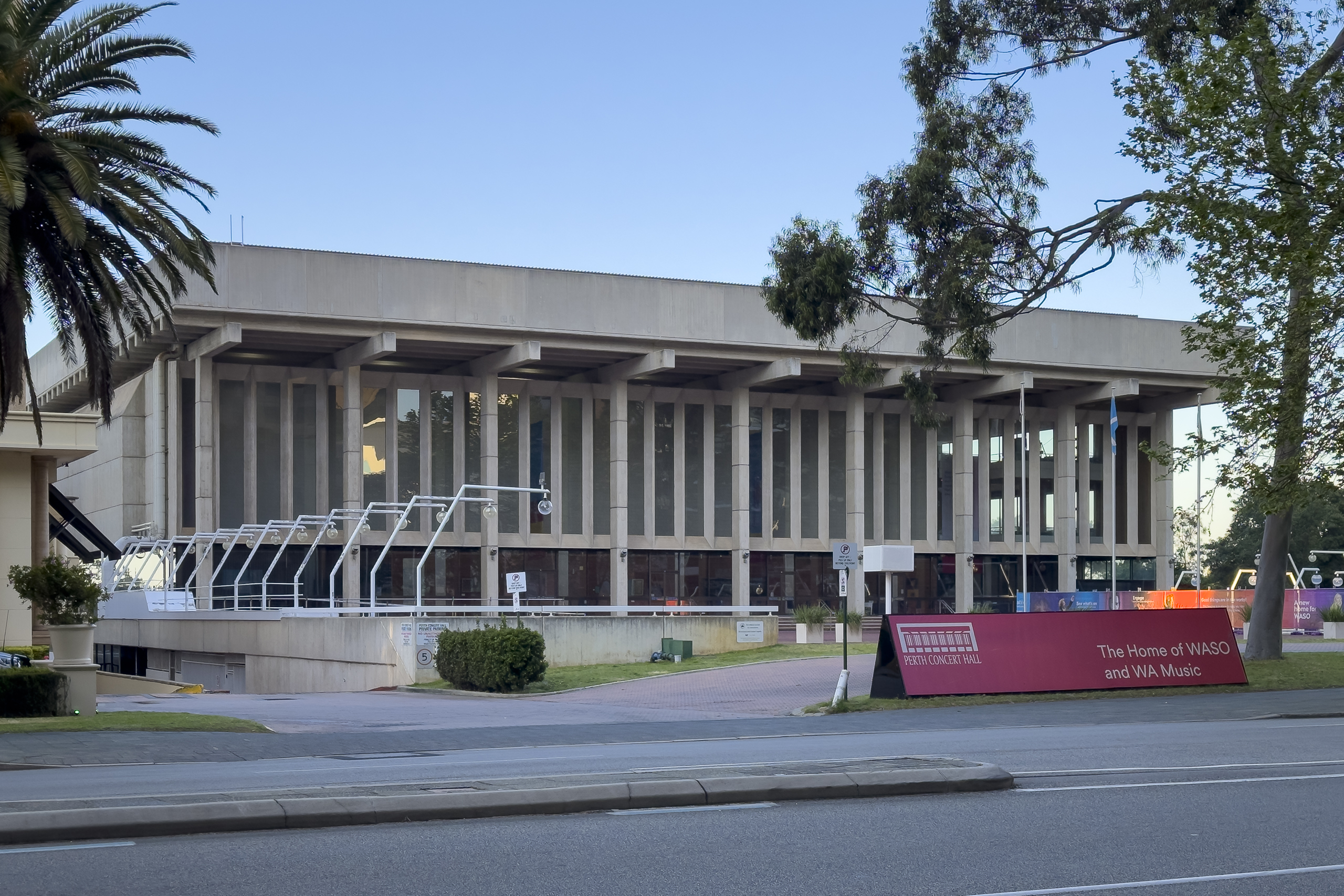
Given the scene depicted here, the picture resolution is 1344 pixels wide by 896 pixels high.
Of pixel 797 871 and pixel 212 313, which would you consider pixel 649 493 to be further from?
pixel 797 871

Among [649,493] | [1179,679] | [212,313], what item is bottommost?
[1179,679]

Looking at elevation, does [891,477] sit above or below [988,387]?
below

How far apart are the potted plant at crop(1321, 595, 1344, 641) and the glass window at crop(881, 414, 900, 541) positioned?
22.0 metres

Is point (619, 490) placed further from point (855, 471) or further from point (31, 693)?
point (31, 693)

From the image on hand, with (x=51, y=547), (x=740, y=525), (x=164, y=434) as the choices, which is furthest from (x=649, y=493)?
(x=51, y=547)

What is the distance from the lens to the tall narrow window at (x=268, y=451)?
57094 mm

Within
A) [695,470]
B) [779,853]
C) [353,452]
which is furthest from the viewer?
[695,470]

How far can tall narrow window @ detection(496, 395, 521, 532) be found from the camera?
197 ft

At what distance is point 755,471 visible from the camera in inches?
2566

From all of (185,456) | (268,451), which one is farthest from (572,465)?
(185,456)

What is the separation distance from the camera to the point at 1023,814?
10.0m

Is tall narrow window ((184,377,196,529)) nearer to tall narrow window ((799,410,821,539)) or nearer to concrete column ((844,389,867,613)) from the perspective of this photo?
tall narrow window ((799,410,821,539))

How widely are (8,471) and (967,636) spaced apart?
2922cm

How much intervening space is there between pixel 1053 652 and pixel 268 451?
38.8m
